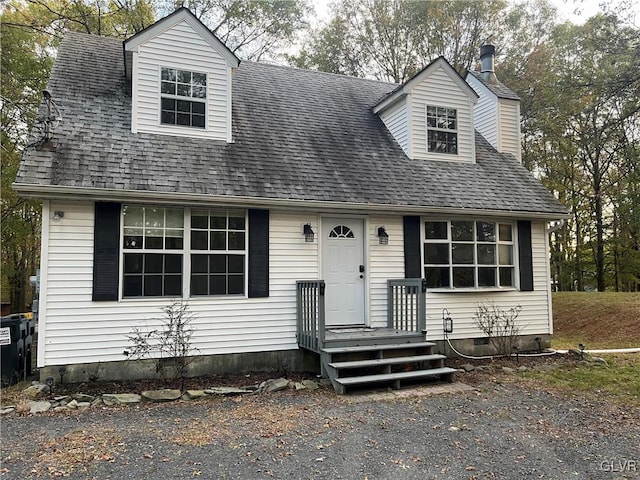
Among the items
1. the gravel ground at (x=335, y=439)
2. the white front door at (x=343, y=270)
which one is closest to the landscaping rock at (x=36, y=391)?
the gravel ground at (x=335, y=439)

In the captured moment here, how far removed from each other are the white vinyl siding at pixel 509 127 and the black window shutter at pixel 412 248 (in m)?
3.74

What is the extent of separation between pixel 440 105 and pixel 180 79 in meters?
4.94

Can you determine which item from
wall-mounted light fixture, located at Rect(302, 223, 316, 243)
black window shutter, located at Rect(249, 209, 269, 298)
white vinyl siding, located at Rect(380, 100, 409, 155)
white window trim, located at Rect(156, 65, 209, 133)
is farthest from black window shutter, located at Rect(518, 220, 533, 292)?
white window trim, located at Rect(156, 65, 209, 133)

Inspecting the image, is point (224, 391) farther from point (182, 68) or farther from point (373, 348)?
point (182, 68)

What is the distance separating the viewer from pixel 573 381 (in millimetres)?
6324

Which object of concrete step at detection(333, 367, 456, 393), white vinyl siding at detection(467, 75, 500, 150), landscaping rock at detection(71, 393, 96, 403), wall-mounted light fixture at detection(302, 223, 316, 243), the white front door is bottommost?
landscaping rock at detection(71, 393, 96, 403)

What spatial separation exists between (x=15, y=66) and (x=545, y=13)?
57.4 feet

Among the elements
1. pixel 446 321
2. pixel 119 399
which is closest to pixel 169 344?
pixel 119 399

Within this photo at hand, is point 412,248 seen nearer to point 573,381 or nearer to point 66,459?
point 573,381

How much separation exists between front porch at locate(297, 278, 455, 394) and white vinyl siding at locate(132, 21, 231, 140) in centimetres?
305

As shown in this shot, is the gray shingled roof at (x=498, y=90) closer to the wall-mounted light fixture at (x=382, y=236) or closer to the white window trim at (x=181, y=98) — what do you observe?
the wall-mounted light fixture at (x=382, y=236)

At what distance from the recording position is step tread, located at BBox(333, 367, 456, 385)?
566 cm

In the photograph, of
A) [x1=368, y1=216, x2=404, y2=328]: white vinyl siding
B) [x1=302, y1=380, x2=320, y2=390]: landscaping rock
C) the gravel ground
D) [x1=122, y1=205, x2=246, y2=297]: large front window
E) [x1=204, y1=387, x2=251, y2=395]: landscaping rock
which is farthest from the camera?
[x1=368, y1=216, x2=404, y2=328]: white vinyl siding

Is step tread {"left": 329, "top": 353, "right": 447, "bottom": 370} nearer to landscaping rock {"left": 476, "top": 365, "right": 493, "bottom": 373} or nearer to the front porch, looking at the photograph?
the front porch
